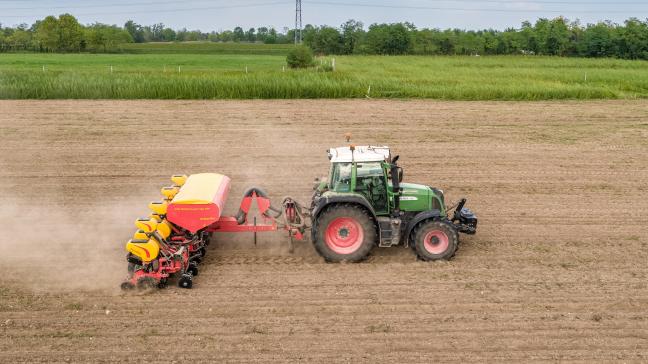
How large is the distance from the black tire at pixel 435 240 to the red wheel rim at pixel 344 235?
93cm

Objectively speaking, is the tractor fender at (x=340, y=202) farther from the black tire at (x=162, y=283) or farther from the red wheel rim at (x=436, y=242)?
the black tire at (x=162, y=283)

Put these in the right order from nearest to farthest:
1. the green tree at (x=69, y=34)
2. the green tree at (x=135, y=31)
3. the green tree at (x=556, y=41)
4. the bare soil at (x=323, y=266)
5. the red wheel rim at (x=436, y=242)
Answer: the bare soil at (x=323, y=266) < the red wheel rim at (x=436, y=242) < the green tree at (x=556, y=41) < the green tree at (x=69, y=34) < the green tree at (x=135, y=31)

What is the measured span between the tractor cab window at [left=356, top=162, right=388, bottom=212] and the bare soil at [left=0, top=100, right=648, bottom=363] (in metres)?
1.05

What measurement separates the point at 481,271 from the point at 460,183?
18.3 feet

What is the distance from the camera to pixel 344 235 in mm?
10625

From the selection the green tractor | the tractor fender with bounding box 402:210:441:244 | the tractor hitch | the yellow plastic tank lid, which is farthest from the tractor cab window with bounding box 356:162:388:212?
the yellow plastic tank lid

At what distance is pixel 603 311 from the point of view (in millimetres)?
9133

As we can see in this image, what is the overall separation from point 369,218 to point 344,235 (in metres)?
0.53

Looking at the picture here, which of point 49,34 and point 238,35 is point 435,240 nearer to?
point 49,34

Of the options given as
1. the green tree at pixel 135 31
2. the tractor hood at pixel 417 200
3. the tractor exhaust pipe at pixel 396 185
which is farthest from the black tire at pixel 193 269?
the green tree at pixel 135 31

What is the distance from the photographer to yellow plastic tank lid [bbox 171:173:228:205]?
10412 mm

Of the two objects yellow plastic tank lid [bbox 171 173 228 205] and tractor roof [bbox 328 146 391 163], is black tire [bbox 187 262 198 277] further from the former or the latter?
tractor roof [bbox 328 146 391 163]

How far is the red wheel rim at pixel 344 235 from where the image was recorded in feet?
34.5

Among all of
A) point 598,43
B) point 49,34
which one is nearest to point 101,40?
point 49,34
